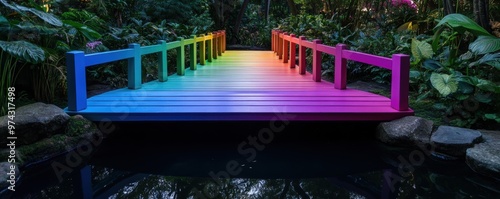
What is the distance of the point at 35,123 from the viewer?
3.40 meters

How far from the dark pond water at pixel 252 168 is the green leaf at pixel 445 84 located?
65 centimetres

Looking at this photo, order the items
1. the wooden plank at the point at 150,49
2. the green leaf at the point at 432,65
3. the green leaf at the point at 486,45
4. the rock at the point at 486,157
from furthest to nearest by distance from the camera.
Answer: the wooden plank at the point at 150,49, the green leaf at the point at 432,65, the green leaf at the point at 486,45, the rock at the point at 486,157

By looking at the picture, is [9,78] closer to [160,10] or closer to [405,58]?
[405,58]

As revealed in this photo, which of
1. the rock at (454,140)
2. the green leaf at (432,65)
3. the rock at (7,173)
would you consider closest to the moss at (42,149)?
the rock at (7,173)

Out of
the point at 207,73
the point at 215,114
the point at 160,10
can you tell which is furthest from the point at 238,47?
the point at 215,114

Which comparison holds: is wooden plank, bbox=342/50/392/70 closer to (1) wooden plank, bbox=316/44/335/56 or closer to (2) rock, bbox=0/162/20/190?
(1) wooden plank, bbox=316/44/335/56

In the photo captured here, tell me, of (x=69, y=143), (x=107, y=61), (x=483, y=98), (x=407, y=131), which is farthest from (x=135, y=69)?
(x=483, y=98)

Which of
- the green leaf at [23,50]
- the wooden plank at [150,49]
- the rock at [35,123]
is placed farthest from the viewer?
the wooden plank at [150,49]

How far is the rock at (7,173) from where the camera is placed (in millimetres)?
2834

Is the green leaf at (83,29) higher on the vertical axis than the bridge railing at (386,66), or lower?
higher

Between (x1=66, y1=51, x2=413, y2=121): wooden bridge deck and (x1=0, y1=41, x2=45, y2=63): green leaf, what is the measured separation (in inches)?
22.3

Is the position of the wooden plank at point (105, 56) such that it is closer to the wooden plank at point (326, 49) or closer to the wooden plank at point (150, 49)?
the wooden plank at point (150, 49)

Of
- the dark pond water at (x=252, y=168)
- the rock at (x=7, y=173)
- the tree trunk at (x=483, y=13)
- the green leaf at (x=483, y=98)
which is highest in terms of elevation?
the tree trunk at (x=483, y=13)

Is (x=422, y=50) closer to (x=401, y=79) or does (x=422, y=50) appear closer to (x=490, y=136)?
(x=401, y=79)
